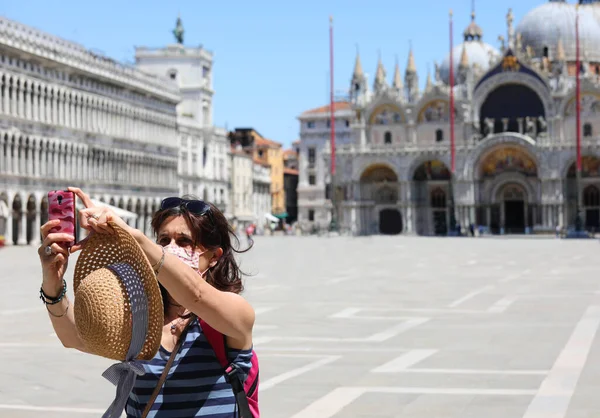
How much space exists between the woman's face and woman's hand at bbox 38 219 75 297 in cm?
44

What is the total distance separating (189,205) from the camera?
15.8 ft

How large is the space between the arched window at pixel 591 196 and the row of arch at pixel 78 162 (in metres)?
32.2

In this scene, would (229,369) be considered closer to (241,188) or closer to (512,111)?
(512,111)

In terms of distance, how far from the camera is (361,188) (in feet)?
323

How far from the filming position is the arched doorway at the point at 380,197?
3861 inches

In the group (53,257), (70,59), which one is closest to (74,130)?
(70,59)

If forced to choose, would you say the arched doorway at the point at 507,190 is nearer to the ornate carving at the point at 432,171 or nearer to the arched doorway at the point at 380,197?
the ornate carving at the point at 432,171

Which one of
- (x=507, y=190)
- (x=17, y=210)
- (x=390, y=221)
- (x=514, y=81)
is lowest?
(x=390, y=221)

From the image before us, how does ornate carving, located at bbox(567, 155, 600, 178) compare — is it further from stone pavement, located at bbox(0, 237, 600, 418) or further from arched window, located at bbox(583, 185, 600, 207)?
stone pavement, located at bbox(0, 237, 600, 418)

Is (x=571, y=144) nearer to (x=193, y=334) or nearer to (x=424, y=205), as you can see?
(x=424, y=205)

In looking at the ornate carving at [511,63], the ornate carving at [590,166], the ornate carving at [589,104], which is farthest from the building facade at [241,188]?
the ornate carving at [589,104]

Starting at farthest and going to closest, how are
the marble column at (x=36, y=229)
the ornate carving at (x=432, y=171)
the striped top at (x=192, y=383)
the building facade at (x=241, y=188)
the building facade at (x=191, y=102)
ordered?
the building facade at (x=241, y=188)
the ornate carving at (x=432, y=171)
the building facade at (x=191, y=102)
the marble column at (x=36, y=229)
the striped top at (x=192, y=383)

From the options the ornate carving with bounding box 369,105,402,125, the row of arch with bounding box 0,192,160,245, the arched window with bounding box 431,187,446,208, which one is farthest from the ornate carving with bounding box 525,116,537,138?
the row of arch with bounding box 0,192,160,245

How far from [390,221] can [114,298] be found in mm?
94593
